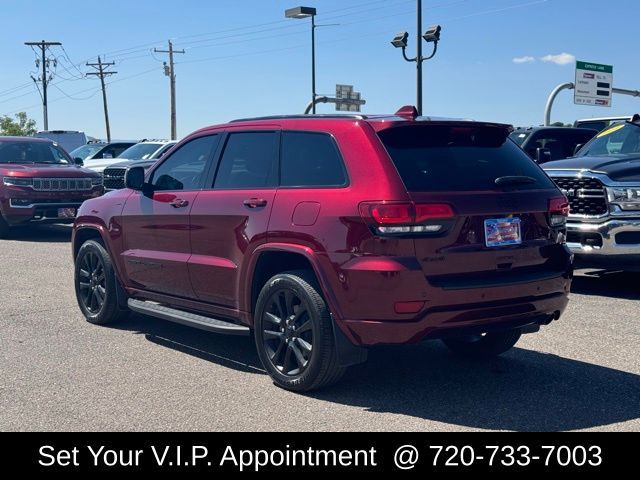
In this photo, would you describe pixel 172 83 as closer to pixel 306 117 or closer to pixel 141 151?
pixel 141 151

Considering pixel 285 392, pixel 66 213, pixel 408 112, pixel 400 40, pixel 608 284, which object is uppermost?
pixel 400 40

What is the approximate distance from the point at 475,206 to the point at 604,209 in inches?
171

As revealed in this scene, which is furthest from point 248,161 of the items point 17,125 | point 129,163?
point 17,125

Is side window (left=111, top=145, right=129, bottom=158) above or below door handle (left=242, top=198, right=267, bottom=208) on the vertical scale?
above

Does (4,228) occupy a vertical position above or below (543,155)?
below

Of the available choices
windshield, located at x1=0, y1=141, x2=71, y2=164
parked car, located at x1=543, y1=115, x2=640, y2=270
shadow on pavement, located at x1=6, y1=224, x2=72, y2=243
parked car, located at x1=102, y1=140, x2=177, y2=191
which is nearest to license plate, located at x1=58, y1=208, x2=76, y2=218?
shadow on pavement, located at x1=6, y1=224, x2=72, y2=243

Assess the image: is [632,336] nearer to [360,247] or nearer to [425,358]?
[425,358]

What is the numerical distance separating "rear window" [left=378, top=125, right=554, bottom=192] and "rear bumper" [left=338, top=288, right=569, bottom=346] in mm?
726

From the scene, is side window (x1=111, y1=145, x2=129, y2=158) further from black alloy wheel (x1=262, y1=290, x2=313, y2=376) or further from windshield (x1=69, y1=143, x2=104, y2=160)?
black alloy wheel (x1=262, y1=290, x2=313, y2=376)

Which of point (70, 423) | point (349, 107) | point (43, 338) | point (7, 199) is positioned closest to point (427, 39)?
point (7, 199)

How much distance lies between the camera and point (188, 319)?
20.6 feet

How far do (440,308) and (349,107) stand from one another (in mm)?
38681

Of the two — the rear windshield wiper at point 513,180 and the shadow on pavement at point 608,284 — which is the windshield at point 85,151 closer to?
the shadow on pavement at point 608,284

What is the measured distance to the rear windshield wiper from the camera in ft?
17.5
